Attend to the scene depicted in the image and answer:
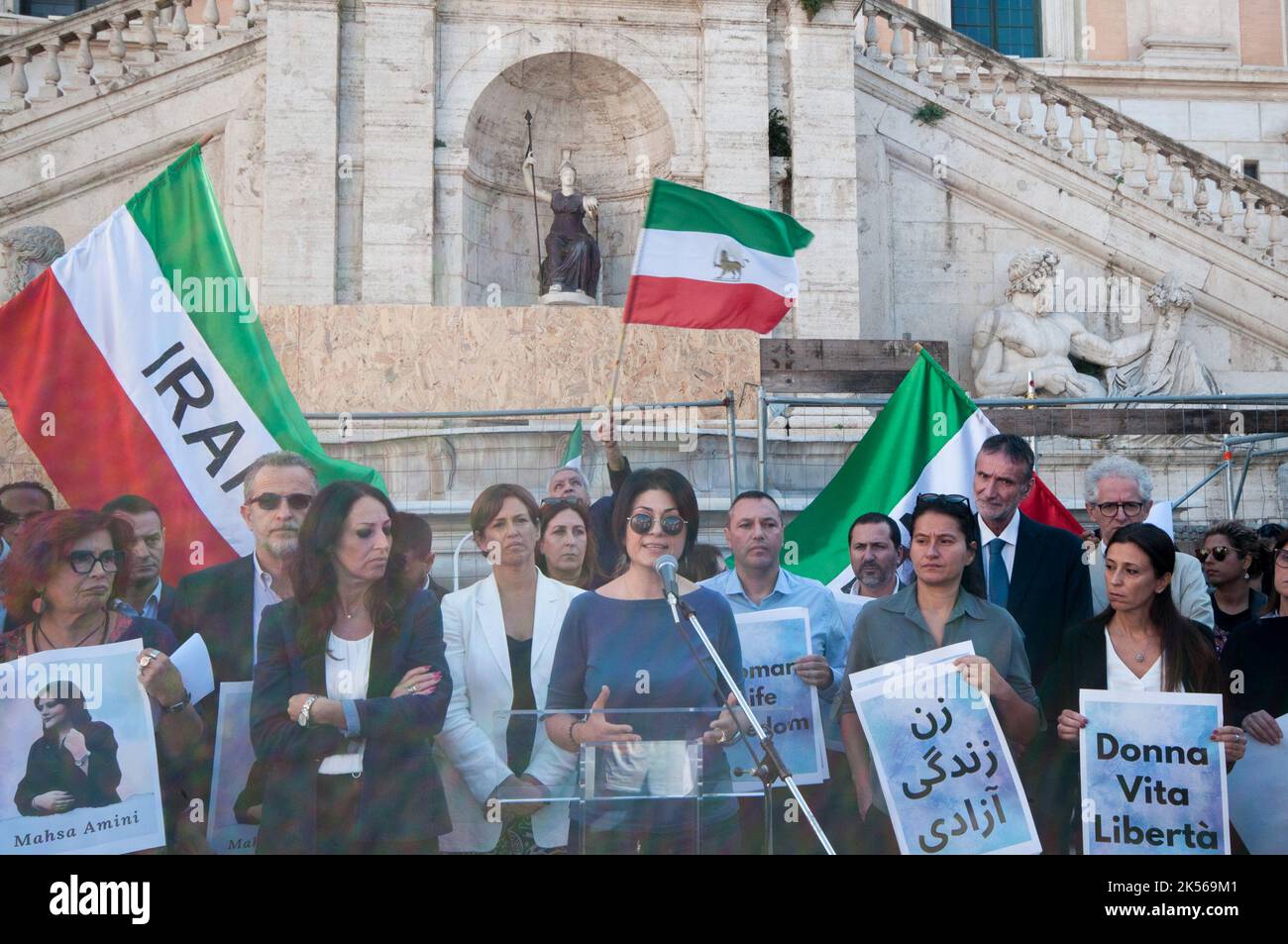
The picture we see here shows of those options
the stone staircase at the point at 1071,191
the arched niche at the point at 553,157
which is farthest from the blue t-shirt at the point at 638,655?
the stone staircase at the point at 1071,191

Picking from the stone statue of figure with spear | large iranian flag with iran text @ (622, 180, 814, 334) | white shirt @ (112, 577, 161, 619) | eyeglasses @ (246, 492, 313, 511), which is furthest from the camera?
the stone statue of figure with spear

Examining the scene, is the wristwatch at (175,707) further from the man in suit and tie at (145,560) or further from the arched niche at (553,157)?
the arched niche at (553,157)

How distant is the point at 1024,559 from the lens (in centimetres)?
757

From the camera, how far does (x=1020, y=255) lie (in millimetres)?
16953

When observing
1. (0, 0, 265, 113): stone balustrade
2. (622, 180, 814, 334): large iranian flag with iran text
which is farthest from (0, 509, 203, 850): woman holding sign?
(0, 0, 265, 113): stone balustrade

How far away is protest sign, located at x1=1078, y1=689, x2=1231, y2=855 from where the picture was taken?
6.50m

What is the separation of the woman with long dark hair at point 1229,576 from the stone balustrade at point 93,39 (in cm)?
1236

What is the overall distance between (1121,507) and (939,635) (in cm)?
139

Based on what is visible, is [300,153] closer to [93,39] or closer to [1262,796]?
[93,39]

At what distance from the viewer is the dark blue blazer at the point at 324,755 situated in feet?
21.3

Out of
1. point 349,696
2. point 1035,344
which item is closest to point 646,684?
point 349,696

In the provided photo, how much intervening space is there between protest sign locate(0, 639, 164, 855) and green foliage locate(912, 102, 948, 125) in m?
13.1

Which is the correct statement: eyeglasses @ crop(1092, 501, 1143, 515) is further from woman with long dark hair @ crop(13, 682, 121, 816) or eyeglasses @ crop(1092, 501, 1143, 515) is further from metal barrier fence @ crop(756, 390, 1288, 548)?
woman with long dark hair @ crop(13, 682, 121, 816)
